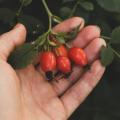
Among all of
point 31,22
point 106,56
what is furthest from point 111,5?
point 31,22

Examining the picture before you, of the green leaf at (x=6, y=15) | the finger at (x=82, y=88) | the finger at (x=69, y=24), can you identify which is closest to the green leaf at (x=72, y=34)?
the finger at (x=69, y=24)

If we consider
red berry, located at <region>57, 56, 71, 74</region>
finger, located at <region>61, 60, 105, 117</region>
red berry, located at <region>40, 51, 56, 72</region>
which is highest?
red berry, located at <region>40, 51, 56, 72</region>

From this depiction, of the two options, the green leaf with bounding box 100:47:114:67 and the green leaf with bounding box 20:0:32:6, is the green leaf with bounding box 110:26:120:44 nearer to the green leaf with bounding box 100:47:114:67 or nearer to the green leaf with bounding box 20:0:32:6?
the green leaf with bounding box 100:47:114:67

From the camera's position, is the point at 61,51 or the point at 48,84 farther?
the point at 48,84

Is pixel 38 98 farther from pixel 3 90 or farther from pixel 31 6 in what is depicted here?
pixel 31 6

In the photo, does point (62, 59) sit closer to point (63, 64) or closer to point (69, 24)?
point (63, 64)

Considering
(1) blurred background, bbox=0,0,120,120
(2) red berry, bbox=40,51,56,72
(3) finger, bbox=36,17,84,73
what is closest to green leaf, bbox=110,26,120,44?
(1) blurred background, bbox=0,0,120,120
